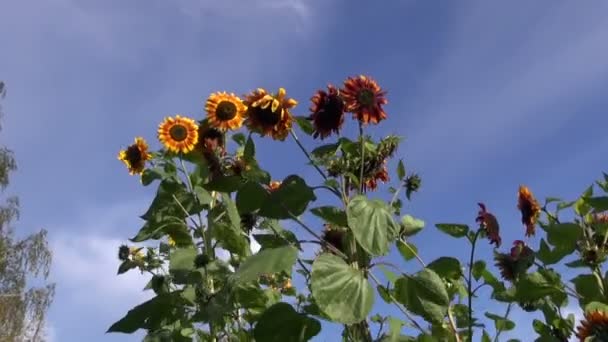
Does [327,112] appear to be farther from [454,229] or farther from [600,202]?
[600,202]

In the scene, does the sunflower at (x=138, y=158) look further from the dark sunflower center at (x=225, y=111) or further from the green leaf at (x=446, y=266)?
the green leaf at (x=446, y=266)

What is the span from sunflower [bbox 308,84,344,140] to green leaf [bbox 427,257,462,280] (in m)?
0.37

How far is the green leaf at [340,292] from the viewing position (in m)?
1.21

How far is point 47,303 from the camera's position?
2053 centimetres

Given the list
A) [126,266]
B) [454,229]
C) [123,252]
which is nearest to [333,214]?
[454,229]

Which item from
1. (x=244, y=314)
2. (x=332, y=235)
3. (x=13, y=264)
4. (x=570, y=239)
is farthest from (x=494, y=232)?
(x=13, y=264)

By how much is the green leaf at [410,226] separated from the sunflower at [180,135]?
74cm

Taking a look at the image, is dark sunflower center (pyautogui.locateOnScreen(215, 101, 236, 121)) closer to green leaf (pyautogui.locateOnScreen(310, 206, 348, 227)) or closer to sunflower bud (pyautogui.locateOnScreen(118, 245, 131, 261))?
green leaf (pyautogui.locateOnScreen(310, 206, 348, 227))

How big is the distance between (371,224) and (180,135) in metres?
1.09

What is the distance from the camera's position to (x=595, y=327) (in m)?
1.39

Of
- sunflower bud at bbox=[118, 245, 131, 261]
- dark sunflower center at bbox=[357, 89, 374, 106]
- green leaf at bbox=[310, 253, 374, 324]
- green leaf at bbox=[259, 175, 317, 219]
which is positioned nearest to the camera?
green leaf at bbox=[310, 253, 374, 324]

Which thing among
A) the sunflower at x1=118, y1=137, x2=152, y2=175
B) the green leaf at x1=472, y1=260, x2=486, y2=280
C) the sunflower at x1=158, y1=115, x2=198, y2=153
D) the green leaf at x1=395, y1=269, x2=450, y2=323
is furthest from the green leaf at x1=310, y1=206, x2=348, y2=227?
the sunflower at x1=118, y1=137, x2=152, y2=175

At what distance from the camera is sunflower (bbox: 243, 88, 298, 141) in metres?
1.68

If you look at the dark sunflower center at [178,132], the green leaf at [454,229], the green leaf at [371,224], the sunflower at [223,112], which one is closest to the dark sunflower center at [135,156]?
the dark sunflower center at [178,132]
